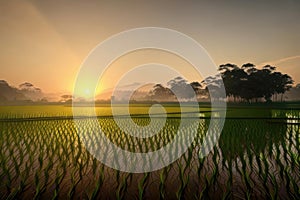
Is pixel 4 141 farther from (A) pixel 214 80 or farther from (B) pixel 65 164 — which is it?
(A) pixel 214 80

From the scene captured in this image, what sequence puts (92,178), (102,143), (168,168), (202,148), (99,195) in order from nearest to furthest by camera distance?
(99,195) < (92,178) < (168,168) < (202,148) < (102,143)

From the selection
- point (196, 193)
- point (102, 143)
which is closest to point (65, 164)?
point (102, 143)

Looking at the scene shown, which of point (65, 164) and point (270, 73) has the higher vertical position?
point (270, 73)

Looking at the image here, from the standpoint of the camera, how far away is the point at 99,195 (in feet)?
13.1

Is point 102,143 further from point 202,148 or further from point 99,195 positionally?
point 99,195

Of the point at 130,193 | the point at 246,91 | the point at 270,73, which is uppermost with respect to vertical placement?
the point at 270,73

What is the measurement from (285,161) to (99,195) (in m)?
4.71

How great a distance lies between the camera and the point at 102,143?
323 inches

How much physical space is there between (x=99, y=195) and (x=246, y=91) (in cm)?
4756

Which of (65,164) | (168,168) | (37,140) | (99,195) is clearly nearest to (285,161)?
(168,168)

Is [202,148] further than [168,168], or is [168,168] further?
[202,148]

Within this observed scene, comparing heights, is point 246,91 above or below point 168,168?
above

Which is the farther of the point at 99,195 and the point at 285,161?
the point at 285,161

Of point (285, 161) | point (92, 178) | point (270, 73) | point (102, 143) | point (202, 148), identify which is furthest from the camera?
point (270, 73)
